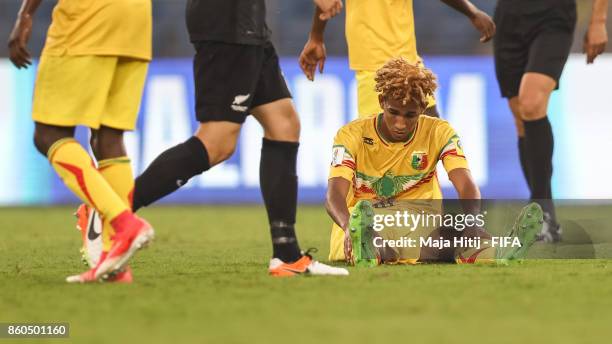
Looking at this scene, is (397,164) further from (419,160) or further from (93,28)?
(93,28)

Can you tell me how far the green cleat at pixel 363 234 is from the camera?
4453 mm

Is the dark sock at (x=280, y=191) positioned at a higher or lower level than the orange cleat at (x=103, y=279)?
higher

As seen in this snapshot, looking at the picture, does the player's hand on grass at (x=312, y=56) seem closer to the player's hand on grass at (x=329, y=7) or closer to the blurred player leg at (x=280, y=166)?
the blurred player leg at (x=280, y=166)

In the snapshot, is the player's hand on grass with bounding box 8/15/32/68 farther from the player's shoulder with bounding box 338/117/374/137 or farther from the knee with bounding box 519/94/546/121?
the knee with bounding box 519/94/546/121

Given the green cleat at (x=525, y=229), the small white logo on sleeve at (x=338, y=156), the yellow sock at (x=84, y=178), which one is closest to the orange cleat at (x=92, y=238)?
the yellow sock at (x=84, y=178)

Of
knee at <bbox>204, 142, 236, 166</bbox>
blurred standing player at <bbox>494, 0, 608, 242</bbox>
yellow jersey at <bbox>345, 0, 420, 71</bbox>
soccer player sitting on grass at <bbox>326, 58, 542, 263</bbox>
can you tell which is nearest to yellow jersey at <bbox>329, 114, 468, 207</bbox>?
soccer player sitting on grass at <bbox>326, 58, 542, 263</bbox>

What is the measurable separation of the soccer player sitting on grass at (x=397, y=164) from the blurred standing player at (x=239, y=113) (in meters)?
0.38

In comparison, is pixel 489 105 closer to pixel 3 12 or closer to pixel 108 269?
pixel 3 12

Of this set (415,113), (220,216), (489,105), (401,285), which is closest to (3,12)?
(220,216)

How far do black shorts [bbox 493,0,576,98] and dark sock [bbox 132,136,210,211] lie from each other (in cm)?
221

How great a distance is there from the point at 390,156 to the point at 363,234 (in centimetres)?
52

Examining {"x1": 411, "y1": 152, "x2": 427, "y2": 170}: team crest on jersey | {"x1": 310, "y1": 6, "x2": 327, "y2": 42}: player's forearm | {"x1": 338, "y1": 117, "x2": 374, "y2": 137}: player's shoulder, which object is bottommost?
{"x1": 411, "y1": 152, "x2": 427, "y2": 170}: team crest on jersey

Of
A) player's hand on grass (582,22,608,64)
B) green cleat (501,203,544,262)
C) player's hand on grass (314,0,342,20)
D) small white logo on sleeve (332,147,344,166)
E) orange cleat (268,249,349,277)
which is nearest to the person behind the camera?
player's hand on grass (314,0,342,20)

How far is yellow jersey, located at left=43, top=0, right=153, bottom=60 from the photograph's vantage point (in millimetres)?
4031
